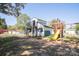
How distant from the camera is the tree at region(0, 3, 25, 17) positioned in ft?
6.03

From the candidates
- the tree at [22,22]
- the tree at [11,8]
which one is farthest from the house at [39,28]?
the tree at [11,8]

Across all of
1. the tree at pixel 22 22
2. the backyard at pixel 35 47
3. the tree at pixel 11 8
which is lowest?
the backyard at pixel 35 47

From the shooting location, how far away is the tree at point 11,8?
72.3 inches

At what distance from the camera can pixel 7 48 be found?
183 centimetres

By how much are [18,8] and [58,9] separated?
1.28 ft

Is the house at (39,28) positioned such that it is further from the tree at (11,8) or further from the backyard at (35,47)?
the tree at (11,8)

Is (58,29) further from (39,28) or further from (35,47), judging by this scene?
(35,47)

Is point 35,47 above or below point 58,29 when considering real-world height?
below

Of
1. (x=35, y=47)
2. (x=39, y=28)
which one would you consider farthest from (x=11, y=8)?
(x=35, y=47)

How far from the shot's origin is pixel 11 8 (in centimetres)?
187

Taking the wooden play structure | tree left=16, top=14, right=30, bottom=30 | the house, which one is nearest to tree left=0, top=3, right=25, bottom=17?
tree left=16, top=14, right=30, bottom=30

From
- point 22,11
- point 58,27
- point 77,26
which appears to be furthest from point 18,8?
point 77,26

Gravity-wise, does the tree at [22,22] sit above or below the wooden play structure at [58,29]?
above

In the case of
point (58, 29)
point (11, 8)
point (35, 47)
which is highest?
point (11, 8)
